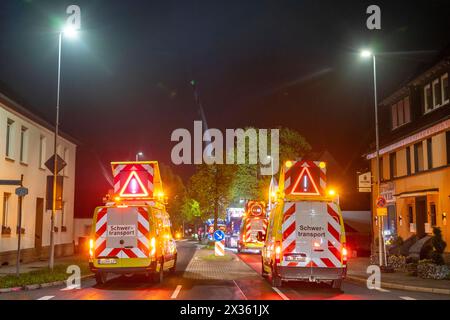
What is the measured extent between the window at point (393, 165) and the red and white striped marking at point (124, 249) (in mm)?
19619

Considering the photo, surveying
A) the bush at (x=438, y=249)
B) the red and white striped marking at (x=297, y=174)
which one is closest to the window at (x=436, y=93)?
the bush at (x=438, y=249)

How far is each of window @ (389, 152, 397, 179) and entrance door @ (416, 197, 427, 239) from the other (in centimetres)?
441

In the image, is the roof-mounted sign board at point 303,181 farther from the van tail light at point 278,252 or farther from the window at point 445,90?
the window at point 445,90

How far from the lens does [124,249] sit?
17.1 meters

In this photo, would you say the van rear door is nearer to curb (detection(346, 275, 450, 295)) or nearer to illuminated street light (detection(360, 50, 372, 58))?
curb (detection(346, 275, 450, 295))

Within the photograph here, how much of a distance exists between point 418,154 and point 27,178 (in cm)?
1956

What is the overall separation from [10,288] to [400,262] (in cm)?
1598

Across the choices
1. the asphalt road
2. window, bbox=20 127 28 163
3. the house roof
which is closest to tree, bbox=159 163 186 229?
the house roof

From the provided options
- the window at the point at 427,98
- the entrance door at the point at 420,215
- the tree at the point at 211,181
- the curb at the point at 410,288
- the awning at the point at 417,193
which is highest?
the window at the point at 427,98

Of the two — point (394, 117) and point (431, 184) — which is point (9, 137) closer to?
point (431, 184)

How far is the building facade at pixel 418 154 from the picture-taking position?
25688mm
